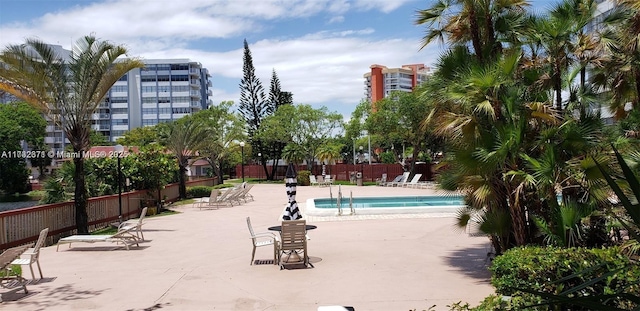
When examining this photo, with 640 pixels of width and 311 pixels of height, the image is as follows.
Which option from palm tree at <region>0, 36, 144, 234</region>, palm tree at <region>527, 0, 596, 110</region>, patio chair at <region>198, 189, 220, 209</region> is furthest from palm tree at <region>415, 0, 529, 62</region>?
patio chair at <region>198, 189, 220, 209</region>

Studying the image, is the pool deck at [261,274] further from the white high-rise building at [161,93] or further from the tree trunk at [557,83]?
the white high-rise building at [161,93]

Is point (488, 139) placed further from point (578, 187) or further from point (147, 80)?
point (147, 80)

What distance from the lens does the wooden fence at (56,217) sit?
11406 millimetres

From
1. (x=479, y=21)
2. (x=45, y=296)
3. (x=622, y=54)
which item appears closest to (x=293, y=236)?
(x=45, y=296)

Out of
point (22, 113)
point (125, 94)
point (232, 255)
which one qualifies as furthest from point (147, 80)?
point (232, 255)

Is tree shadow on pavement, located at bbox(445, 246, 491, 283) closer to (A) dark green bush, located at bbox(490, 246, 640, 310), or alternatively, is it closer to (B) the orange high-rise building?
(A) dark green bush, located at bbox(490, 246, 640, 310)

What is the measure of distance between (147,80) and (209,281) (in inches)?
4120

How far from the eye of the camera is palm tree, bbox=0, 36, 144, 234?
→ 41.9 ft

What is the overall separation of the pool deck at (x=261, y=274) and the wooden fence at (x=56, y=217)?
0.70 m

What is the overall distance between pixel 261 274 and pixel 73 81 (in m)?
8.73

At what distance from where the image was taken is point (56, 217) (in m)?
13.4

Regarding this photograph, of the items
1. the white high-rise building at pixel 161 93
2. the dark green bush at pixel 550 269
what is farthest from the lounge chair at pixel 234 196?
the white high-rise building at pixel 161 93

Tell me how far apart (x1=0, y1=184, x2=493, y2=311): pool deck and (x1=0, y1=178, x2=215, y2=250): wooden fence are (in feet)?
2.29

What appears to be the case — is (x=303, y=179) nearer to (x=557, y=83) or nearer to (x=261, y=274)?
(x=261, y=274)
